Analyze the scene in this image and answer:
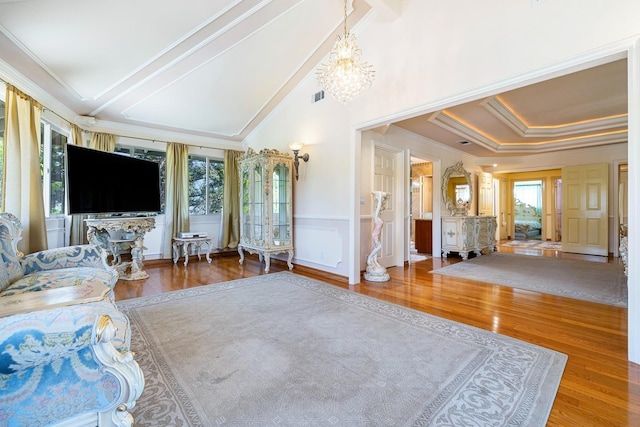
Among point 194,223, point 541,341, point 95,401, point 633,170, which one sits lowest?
point 541,341

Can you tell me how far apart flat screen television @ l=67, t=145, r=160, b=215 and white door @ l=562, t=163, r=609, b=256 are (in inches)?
362

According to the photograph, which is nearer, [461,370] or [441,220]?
[461,370]

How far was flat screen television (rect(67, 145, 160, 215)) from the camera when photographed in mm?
3533

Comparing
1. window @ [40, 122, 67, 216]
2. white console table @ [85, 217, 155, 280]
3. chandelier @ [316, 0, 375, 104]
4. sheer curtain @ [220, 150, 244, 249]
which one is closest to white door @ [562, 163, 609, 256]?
chandelier @ [316, 0, 375, 104]

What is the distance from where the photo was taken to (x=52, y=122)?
409 cm

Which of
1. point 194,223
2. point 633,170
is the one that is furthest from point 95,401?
point 194,223

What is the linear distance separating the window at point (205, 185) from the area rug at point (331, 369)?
3.46m

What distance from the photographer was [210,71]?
4.22m

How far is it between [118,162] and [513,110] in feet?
21.8

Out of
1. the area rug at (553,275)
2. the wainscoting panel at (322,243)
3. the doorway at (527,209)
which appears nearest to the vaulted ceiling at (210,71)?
the wainscoting panel at (322,243)

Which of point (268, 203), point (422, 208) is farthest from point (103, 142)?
point (422, 208)

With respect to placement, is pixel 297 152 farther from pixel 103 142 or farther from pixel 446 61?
pixel 103 142

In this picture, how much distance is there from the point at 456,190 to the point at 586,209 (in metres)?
3.24

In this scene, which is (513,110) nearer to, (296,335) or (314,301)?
(314,301)
